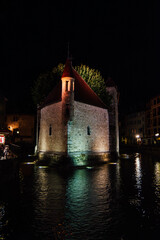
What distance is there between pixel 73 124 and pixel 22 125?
2708 cm

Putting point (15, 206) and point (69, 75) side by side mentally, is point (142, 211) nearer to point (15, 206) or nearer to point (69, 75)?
point (15, 206)

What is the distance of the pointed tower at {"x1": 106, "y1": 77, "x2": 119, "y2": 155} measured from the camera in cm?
2755

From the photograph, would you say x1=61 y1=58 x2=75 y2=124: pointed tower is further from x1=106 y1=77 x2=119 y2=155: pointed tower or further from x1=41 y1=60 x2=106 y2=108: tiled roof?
x1=106 y1=77 x2=119 y2=155: pointed tower

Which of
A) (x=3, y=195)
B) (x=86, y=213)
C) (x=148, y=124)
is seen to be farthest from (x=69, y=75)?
(x=148, y=124)

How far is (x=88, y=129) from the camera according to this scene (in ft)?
73.2

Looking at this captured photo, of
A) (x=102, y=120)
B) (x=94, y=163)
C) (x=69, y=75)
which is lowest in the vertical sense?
(x=94, y=163)

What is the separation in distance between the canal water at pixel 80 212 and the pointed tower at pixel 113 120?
16.8 m

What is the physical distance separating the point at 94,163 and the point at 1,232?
660 inches

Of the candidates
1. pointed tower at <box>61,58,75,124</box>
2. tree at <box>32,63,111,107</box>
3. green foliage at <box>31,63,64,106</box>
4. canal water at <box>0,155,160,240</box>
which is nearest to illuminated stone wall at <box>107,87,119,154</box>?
tree at <box>32,63,111,107</box>

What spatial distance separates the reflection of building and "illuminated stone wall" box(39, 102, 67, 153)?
19.8 m

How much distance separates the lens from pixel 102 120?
2472 cm

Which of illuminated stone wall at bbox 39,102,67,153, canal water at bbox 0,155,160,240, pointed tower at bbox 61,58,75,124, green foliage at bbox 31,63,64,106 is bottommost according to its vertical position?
canal water at bbox 0,155,160,240

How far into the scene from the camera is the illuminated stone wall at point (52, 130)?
20.1 meters

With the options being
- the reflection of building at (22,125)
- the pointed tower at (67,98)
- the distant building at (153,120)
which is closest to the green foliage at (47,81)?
the pointed tower at (67,98)
